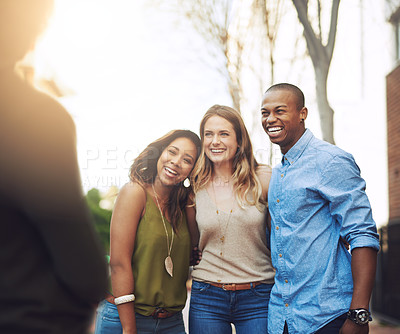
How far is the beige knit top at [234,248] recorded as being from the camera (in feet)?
9.36

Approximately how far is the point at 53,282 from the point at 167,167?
1951 millimetres

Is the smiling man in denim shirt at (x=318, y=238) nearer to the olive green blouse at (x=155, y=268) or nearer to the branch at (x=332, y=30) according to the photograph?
the olive green blouse at (x=155, y=268)

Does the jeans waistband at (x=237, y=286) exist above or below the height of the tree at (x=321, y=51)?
below

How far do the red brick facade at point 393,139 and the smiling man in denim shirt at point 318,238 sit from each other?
7.46m

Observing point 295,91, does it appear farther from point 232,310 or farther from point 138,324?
point 138,324

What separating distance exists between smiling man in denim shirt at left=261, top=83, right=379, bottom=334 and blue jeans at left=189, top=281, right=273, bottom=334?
0.16 meters

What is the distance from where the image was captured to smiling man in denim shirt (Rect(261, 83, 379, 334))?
227cm

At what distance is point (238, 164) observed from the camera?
3.21 meters

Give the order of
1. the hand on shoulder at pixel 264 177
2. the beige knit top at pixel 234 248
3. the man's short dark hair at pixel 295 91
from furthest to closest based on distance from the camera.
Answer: the hand on shoulder at pixel 264 177, the beige knit top at pixel 234 248, the man's short dark hair at pixel 295 91

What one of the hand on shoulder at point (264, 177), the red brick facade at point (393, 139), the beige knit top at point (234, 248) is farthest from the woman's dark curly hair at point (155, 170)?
the red brick facade at point (393, 139)

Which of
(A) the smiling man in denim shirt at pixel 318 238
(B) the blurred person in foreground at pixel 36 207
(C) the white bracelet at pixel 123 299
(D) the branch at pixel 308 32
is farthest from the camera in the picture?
(D) the branch at pixel 308 32

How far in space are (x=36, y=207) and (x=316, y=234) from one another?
5.74 ft

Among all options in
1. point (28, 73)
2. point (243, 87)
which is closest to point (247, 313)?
point (28, 73)

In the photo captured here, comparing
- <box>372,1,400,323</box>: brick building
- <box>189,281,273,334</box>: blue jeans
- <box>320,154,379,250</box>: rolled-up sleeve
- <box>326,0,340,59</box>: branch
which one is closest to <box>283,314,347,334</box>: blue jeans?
<box>320,154,379,250</box>: rolled-up sleeve
